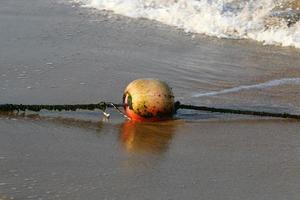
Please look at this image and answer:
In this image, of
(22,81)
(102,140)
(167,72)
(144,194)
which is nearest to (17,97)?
(22,81)

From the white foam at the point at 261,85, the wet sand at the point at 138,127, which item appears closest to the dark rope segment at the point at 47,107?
the wet sand at the point at 138,127

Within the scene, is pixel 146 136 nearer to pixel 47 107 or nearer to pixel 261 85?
pixel 47 107

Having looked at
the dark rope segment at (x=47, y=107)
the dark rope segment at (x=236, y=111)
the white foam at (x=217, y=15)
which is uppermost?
the white foam at (x=217, y=15)

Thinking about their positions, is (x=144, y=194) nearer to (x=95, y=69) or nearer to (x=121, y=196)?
(x=121, y=196)

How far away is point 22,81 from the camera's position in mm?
6770

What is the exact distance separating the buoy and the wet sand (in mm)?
107

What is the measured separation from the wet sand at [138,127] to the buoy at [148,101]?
0.35 ft

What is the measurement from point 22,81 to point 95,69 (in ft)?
3.28

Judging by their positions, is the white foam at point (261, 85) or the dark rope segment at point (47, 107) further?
the white foam at point (261, 85)

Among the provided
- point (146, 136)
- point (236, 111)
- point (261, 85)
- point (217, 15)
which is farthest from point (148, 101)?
point (217, 15)

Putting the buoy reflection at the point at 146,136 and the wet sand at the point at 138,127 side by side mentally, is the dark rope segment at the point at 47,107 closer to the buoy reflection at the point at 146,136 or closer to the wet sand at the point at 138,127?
the wet sand at the point at 138,127

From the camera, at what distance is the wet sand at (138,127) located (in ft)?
14.2

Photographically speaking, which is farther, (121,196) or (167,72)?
(167,72)

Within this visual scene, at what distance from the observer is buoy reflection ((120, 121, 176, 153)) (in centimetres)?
507
